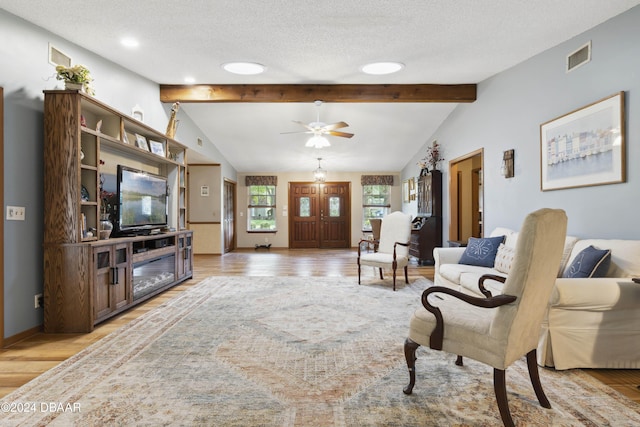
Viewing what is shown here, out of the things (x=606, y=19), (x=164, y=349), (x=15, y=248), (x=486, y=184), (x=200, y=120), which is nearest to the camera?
(x=164, y=349)

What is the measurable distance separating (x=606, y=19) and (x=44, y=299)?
5511 millimetres

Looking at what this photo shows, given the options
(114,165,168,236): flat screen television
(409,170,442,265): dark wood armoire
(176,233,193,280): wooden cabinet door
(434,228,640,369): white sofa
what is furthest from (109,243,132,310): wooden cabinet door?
(409,170,442,265): dark wood armoire

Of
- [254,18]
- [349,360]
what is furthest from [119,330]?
[254,18]

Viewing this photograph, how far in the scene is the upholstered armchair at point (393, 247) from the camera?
4.98 metres

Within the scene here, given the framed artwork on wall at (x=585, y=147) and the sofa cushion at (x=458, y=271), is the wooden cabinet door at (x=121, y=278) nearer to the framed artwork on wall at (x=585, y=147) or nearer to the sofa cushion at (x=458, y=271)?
the sofa cushion at (x=458, y=271)

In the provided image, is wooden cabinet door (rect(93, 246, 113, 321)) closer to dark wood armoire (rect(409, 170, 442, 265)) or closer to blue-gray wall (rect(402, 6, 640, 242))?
blue-gray wall (rect(402, 6, 640, 242))

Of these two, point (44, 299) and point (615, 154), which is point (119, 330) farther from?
point (615, 154)

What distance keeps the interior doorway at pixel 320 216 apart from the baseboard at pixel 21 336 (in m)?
7.58

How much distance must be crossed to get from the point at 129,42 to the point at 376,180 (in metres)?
7.68

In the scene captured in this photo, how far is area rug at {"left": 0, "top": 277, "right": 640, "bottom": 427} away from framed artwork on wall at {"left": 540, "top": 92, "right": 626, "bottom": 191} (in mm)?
1857

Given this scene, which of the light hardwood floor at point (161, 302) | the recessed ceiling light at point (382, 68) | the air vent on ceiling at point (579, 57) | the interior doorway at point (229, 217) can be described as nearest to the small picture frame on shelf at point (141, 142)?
the light hardwood floor at point (161, 302)

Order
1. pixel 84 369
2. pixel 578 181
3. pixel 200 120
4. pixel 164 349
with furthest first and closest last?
pixel 200 120
pixel 578 181
pixel 164 349
pixel 84 369

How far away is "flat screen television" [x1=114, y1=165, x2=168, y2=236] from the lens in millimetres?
3900

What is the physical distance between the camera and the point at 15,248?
2.88 meters
